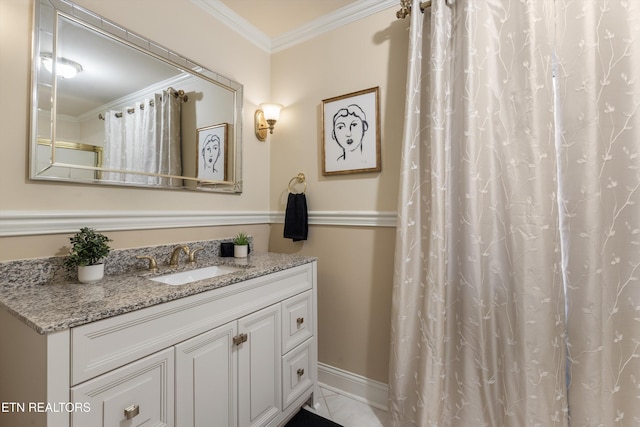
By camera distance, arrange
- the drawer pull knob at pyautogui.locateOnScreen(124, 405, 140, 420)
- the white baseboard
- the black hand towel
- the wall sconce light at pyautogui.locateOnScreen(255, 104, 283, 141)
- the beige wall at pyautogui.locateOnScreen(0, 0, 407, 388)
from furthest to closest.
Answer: the wall sconce light at pyautogui.locateOnScreen(255, 104, 283, 141)
the black hand towel
the white baseboard
the beige wall at pyautogui.locateOnScreen(0, 0, 407, 388)
the drawer pull knob at pyautogui.locateOnScreen(124, 405, 140, 420)

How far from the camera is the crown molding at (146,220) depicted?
1.13 metres

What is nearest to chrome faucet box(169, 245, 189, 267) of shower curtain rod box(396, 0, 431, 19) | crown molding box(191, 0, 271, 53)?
crown molding box(191, 0, 271, 53)

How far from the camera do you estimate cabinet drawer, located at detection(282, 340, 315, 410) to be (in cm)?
150

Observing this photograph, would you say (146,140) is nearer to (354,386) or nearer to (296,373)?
(296,373)

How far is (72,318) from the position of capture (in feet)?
2.56

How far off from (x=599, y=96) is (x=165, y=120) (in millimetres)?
2024

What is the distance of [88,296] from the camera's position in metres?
0.99

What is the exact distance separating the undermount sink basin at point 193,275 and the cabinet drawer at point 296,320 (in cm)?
34

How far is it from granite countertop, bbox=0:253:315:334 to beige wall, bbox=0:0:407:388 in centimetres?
18

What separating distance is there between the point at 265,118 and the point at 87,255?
1422 millimetres

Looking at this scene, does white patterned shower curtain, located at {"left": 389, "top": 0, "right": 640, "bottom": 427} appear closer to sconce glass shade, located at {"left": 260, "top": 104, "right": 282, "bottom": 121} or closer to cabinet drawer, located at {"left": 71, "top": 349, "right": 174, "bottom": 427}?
sconce glass shade, located at {"left": 260, "top": 104, "right": 282, "bottom": 121}

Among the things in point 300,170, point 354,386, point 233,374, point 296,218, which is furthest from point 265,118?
point 354,386

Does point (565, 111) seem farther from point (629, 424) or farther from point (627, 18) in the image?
point (629, 424)

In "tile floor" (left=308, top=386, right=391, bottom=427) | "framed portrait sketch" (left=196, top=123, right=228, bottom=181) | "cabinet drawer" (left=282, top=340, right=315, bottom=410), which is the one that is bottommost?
"tile floor" (left=308, top=386, right=391, bottom=427)
